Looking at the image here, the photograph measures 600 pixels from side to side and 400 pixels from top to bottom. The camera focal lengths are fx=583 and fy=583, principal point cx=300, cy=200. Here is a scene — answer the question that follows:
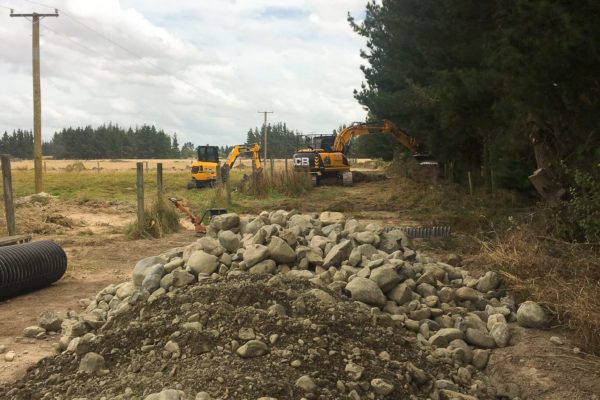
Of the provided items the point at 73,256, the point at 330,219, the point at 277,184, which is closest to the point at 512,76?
the point at 330,219

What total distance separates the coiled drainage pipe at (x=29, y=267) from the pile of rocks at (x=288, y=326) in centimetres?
133

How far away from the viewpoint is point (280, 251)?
6527 millimetres

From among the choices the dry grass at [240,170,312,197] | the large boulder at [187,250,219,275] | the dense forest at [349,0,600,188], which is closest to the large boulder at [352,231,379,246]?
the large boulder at [187,250,219,275]

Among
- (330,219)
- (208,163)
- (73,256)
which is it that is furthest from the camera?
(208,163)

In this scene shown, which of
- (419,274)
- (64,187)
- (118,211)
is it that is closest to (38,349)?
(419,274)

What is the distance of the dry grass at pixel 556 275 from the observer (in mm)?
5125

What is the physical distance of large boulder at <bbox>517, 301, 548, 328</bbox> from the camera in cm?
549

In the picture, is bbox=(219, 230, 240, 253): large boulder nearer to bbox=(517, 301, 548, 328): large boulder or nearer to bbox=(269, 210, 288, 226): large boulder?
bbox=(269, 210, 288, 226): large boulder

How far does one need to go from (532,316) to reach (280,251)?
2.67 metres

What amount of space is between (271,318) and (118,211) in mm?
15017

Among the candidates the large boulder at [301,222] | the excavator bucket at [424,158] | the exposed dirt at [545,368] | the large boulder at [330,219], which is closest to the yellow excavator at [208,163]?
the excavator bucket at [424,158]

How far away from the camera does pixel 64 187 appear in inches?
1183

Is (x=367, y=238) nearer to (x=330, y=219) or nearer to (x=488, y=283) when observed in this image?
(x=330, y=219)

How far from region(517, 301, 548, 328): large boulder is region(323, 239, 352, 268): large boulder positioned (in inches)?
76.6
